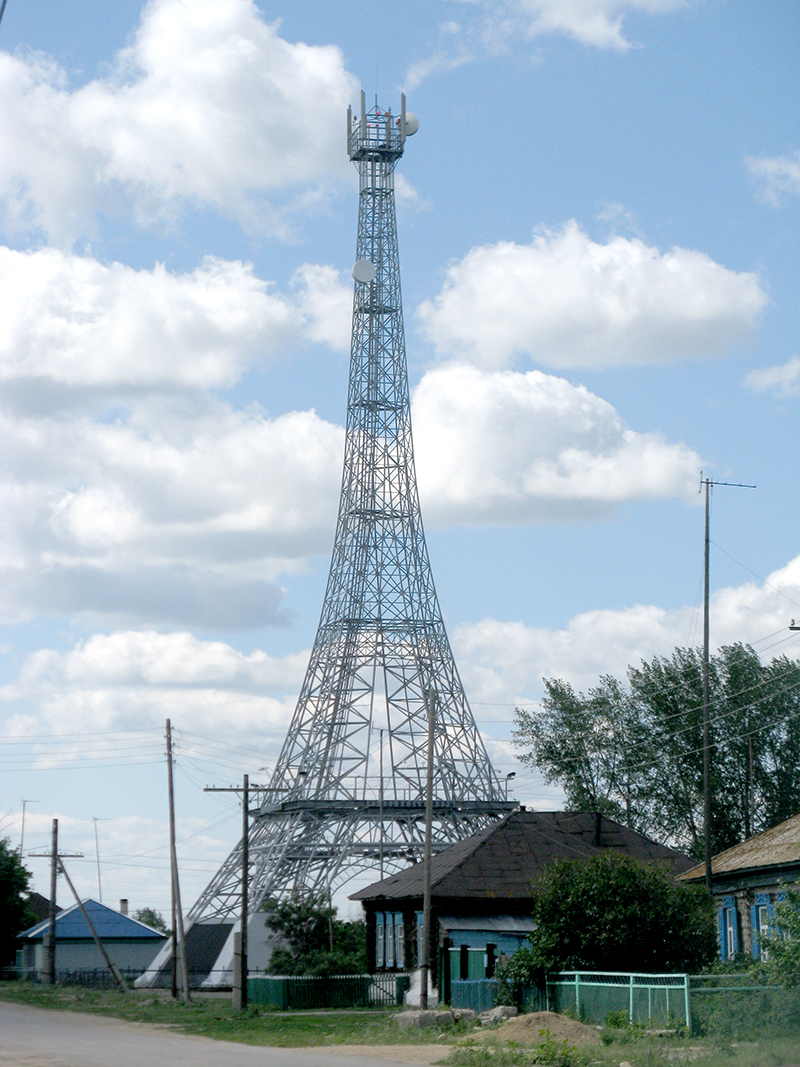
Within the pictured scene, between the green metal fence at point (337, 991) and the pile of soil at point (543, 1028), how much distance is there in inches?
657

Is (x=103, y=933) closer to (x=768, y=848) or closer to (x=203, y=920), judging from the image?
(x=203, y=920)

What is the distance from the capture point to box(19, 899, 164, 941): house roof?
237 feet

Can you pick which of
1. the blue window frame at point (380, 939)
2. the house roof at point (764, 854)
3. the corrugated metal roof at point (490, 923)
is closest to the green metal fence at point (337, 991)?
the blue window frame at point (380, 939)

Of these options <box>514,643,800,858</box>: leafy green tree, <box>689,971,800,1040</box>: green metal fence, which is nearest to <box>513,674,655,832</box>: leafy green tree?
A: <box>514,643,800,858</box>: leafy green tree

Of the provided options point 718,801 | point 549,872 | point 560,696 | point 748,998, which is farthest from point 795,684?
point 748,998

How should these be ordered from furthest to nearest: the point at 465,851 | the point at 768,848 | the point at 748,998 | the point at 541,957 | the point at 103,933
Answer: the point at 103,933 → the point at 465,851 → the point at 768,848 → the point at 541,957 → the point at 748,998

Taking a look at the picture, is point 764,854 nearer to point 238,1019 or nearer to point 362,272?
point 238,1019

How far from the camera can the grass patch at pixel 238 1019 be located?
1155 inches

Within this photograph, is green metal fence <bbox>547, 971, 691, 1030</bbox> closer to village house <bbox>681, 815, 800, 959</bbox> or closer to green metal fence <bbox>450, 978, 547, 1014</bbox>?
green metal fence <bbox>450, 978, 547, 1014</bbox>

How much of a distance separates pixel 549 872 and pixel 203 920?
30.3 m

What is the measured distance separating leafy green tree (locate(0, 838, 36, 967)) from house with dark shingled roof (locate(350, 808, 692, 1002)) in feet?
90.1

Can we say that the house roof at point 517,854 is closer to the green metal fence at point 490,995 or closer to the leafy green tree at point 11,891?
the green metal fence at point 490,995

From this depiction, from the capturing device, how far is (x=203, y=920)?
5806cm

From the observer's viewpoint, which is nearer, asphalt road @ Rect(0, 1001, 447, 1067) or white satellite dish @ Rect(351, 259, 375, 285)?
asphalt road @ Rect(0, 1001, 447, 1067)
